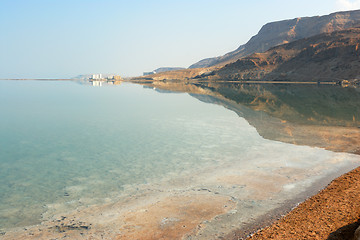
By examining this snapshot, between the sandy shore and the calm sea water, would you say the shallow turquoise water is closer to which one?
the calm sea water

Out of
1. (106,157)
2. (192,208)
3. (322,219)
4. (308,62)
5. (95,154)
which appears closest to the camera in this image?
(322,219)

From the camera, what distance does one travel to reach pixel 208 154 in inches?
527

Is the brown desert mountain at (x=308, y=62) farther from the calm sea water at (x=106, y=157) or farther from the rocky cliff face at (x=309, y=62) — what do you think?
the calm sea water at (x=106, y=157)

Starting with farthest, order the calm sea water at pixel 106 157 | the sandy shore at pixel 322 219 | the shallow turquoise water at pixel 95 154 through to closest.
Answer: the shallow turquoise water at pixel 95 154
the calm sea water at pixel 106 157
the sandy shore at pixel 322 219

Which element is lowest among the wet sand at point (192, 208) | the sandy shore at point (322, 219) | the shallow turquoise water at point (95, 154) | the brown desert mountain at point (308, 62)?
the shallow turquoise water at point (95, 154)

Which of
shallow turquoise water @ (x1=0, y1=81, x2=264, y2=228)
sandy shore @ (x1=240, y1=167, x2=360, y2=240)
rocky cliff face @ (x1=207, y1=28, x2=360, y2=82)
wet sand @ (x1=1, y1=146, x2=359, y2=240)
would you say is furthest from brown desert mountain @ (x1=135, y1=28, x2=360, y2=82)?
sandy shore @ (x1=240, y1=167, x2=360, y2=240)

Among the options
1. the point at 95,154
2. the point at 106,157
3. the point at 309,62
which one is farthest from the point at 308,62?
the point at 106,157

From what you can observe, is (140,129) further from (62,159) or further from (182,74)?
(182,74)

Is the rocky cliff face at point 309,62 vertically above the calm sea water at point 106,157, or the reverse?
the rocky cliff face at point 309,62

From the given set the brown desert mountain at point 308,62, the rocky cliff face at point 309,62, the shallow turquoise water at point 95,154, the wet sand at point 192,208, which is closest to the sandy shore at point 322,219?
the wet sand at point 192,208

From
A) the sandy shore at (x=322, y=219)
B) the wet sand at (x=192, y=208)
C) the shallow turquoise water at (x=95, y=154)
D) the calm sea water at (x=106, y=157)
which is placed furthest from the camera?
the shallow turquoise water at (x=95, y=154)

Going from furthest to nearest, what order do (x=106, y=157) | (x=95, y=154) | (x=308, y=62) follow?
(x=308, y=62)
(x=95, y=154)
(x=106, y=157)

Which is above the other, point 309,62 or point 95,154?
point 309,62

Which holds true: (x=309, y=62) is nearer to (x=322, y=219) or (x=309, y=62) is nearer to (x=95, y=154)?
(x=95, y=154)
